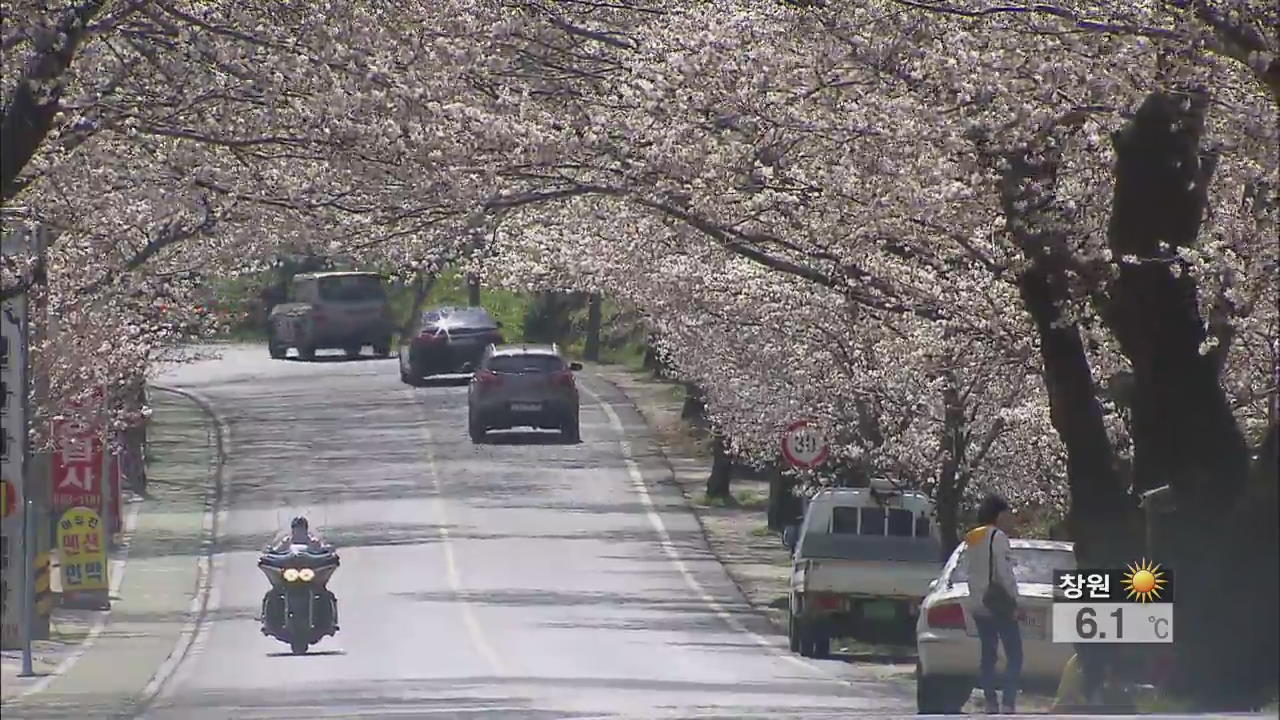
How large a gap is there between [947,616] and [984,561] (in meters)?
1.12

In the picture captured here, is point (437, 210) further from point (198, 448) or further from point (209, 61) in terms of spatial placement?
point (198, 448)

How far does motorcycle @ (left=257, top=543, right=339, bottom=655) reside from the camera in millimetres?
24125

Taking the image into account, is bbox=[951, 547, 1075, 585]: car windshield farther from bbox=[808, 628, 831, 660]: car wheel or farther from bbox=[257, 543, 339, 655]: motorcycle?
bbox=[257, 543, 339, 655]: motorcycle

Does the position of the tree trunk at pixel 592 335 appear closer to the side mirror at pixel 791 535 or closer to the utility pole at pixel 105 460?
the utility pole at pixel 105 460

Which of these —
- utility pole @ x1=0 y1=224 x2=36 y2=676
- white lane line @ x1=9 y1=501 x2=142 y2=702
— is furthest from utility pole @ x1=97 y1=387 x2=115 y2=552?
utility pole @ x1=0 y1=224 x2=36 y2=676

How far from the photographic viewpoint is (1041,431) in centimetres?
2489

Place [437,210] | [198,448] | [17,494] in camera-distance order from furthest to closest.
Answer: [198,448] < [437,210] < [17,494]

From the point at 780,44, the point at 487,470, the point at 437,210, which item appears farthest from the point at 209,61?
the point at 487,470

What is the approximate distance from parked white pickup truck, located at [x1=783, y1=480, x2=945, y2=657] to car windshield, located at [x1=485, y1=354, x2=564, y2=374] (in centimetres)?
2162

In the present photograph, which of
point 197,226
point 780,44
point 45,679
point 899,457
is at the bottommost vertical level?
point 45,679

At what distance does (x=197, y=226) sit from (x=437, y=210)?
1932mm

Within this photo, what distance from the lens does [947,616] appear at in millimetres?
16312

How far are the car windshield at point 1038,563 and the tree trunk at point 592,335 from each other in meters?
47.1
